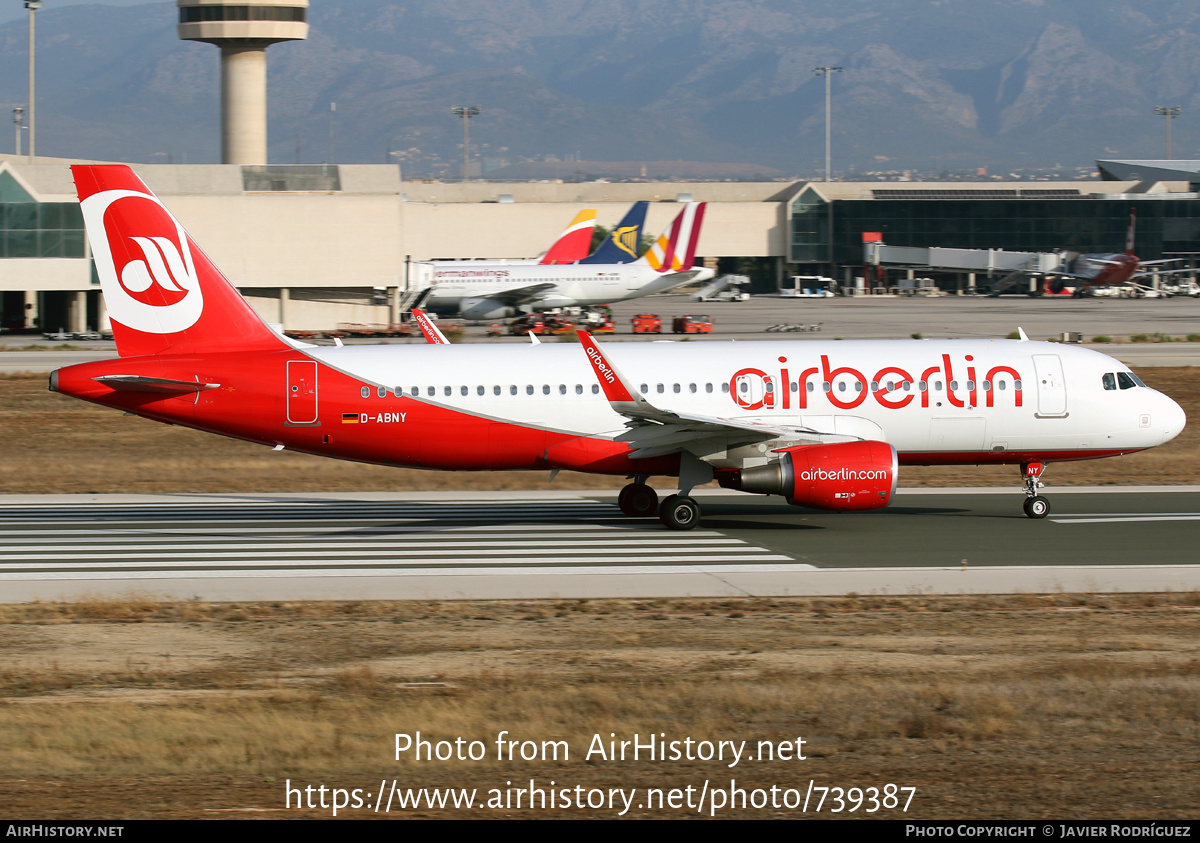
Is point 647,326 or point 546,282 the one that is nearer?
point 647,326

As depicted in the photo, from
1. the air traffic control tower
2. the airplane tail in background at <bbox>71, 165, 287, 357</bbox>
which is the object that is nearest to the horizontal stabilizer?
the airplane tail in background at <bbox>71, 165, 287, 357</bbox>

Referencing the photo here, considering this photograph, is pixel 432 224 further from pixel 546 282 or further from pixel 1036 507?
pixel 1036 507

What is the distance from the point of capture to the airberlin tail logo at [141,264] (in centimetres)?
2688

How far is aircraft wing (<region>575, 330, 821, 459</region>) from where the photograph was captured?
83.1ft

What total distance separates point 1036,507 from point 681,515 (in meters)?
7.96

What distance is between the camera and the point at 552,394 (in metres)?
27.6

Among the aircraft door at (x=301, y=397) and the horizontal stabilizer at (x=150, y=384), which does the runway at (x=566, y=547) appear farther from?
the horizontal stabilizer at (x=150, y=384)

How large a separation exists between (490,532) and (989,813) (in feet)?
58.3

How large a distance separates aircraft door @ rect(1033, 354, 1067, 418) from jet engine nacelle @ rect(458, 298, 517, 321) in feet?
219

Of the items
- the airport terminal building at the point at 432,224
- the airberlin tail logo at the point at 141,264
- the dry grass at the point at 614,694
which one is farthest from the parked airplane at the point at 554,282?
the dry grass at the point at 614,694

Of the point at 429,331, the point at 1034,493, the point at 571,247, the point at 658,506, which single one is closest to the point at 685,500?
the point at 658,506

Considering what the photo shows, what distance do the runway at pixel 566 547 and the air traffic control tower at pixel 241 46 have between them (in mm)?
87413

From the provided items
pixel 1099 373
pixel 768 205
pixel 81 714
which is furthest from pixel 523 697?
pixel 768 205

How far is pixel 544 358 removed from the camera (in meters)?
28.2
